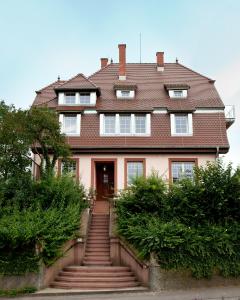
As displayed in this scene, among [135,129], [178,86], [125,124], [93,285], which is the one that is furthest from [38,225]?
[178,86]

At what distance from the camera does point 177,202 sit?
18609 millimetres

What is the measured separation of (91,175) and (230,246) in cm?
1217

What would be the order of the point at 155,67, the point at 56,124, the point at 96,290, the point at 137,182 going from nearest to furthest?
the point at 96,290 < the point at 137,182 < the point at 56,124 < the point at 155,67

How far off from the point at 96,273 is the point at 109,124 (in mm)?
12634

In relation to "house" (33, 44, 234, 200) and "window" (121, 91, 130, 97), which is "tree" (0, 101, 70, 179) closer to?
"house" (33, 44, 234, 200)

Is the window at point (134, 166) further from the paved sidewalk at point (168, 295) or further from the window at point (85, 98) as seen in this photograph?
the paved sidewalk at point (168, 295)

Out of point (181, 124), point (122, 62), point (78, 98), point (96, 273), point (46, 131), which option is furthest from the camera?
point (122, 62)

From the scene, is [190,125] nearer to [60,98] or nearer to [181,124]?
[181,124]

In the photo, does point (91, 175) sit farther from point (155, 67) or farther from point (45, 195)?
point (155, 67)

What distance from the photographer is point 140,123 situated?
1100 inches

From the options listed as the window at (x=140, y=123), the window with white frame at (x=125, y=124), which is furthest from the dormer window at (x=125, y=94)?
the window at (x=140, y=123)

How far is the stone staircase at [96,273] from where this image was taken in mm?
16141

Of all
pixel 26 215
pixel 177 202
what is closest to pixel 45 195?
pixel 26 215

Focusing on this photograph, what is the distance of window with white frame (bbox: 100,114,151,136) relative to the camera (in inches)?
1085
